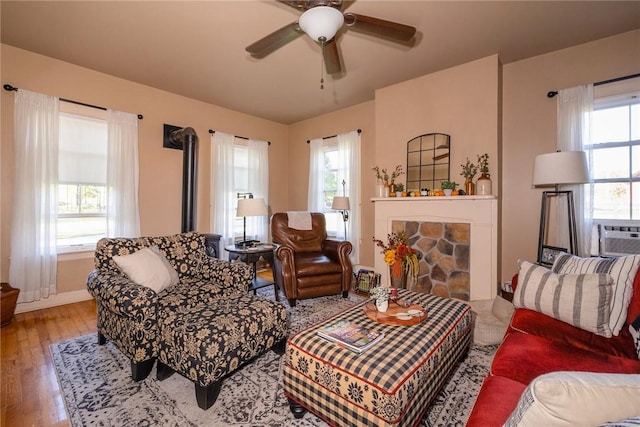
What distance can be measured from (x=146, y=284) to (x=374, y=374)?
1729 mm

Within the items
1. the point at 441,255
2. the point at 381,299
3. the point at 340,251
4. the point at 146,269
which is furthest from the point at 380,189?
the point at 146,269

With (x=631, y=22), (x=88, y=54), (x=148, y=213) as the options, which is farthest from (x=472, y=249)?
(x=88, y=54)

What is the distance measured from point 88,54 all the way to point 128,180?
4.56 ft

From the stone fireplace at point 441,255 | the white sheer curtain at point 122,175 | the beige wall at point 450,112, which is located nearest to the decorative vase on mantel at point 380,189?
the beige wall at point 450,112

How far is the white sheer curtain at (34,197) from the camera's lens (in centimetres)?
288

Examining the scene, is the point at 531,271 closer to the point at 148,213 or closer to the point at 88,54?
the point at 148,213

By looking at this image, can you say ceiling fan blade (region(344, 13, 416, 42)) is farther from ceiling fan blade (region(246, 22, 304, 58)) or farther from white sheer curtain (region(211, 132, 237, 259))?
white sheer curtain (region(211, 132, 237, 259))

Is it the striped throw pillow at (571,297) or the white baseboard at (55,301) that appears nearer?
the striped throw pillow at (571,297)

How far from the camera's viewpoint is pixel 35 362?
80.8 inches

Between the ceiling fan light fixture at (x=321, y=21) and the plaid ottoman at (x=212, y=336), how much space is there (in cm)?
181

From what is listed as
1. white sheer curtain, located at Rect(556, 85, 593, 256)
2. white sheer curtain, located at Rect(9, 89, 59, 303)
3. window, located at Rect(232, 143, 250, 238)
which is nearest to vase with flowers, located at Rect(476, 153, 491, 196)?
white sheer curtain, located at Rect(556, 85, 593, 256)

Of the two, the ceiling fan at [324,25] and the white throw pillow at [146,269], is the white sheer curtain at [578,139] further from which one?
the white throw pillow at [146,269]

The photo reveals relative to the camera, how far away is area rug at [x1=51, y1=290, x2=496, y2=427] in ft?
4.99

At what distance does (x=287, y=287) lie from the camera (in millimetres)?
3148
